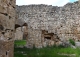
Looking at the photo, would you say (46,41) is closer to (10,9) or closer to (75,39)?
(75,39)

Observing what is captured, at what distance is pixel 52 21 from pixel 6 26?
38.1ft

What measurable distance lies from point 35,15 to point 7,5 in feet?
38.0

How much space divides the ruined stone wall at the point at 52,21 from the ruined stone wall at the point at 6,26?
1058 centimetres

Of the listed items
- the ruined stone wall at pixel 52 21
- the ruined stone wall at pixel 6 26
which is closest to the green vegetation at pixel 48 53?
the ruined stone wall at pixel 6 26

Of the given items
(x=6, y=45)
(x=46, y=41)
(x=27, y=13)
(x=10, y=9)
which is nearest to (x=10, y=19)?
(x=10, y=9)

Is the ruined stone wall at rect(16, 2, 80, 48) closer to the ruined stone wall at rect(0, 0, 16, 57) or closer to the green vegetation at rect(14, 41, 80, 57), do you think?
the green vegetation at rect(14, 41, 80, 57)

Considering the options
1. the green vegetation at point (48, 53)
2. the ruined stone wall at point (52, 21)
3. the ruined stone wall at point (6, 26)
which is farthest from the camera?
the ruined stone wall at point (52, 21)

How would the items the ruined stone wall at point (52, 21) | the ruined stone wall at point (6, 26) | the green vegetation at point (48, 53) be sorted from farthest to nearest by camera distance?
the ruined stone wall at point (52, 21)
the green vegetation at point (48, 53)
the ruined stone wall at point (6, 26)

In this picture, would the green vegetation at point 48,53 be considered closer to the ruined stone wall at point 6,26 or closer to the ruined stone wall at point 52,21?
the ruined stone wall at point 6,26

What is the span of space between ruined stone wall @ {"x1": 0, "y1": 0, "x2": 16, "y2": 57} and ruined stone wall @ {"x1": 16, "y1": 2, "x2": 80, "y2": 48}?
10.6 meters

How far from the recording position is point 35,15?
15.3m

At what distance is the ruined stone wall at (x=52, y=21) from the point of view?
14.8m

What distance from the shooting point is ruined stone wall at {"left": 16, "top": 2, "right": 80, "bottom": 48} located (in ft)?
48.5

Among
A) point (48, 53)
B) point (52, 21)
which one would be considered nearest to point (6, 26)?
point (48, 53)
